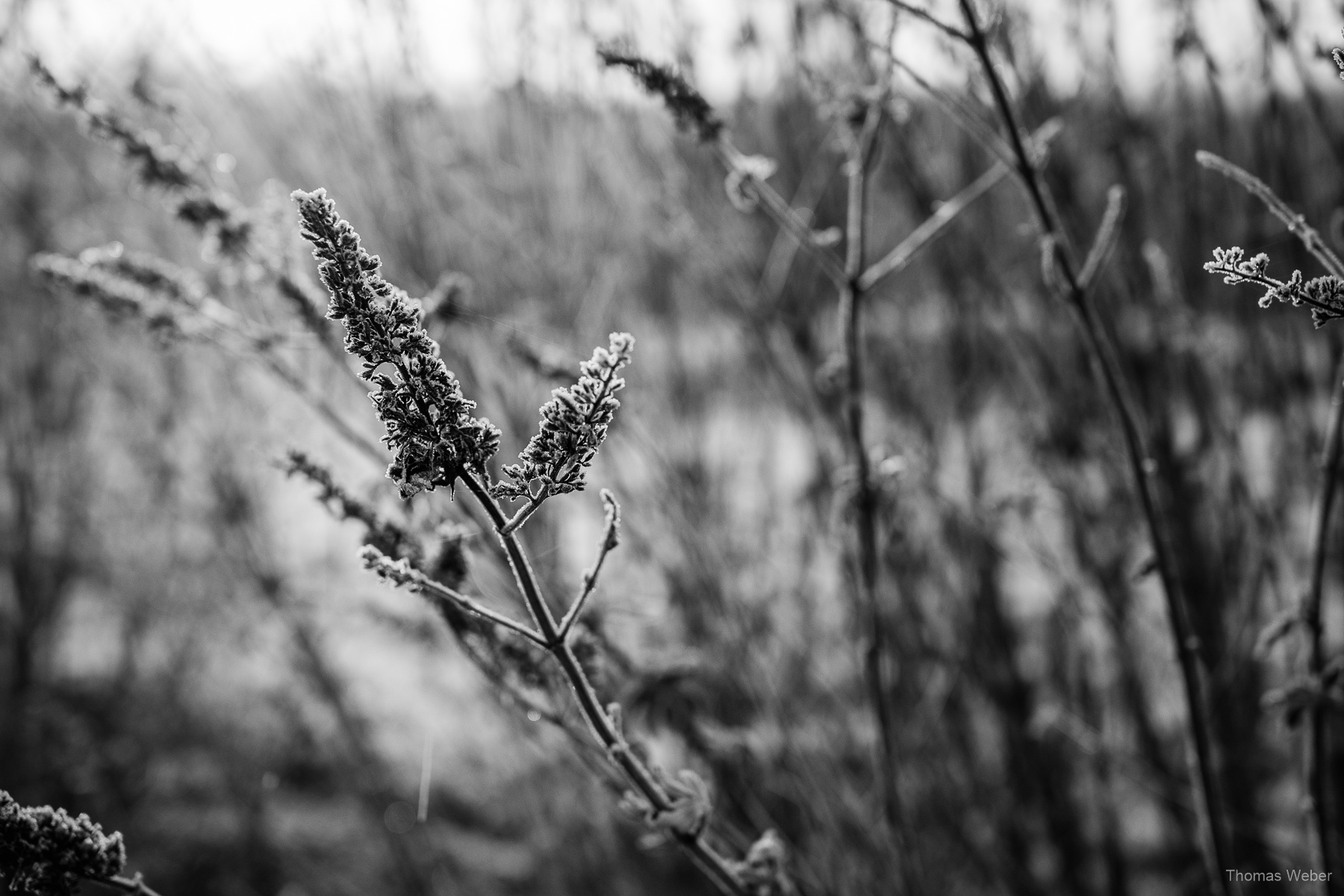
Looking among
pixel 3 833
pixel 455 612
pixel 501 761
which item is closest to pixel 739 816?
pixel 455 612

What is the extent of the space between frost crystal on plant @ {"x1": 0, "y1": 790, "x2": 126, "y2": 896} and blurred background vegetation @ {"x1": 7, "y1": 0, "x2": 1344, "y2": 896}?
0.59 metres

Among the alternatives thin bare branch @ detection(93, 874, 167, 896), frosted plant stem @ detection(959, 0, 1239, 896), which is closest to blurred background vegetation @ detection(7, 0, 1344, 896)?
frosted plant stem @ detection(959, 0, 1239, 896)

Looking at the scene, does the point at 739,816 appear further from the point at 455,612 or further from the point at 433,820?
the point at 433,820

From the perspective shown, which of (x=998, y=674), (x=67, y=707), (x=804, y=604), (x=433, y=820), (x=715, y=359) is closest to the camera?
(x=998, y=674)

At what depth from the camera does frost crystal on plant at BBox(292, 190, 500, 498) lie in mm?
710

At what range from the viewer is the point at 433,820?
464 cm

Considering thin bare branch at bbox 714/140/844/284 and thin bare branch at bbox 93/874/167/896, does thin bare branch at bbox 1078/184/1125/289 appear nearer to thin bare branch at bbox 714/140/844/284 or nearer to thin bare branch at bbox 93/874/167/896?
thin bare branch at bbox 714/140/844/284

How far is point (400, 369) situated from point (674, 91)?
0.75m

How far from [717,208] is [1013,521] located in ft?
5.22

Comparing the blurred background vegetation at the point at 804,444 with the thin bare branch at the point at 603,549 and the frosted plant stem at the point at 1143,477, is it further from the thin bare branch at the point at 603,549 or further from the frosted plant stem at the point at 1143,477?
the thin bare branch at the point at 603,549

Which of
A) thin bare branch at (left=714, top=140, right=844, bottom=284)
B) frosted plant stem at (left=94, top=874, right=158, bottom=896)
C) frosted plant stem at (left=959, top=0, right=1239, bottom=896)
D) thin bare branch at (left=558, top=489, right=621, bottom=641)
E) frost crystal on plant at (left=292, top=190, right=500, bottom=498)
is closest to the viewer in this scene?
frost crystal on plant at (left=292, top=190, right=500, bottom=498)

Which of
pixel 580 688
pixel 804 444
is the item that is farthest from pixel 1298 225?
pixel 804 444

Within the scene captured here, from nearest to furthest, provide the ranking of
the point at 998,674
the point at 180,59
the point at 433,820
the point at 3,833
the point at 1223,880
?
the point at 3,833 → the point at 1223,880 → the point at 180,59 → the point at 998,674 → the point at 433,820

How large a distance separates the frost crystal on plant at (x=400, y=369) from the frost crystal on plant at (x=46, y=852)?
50 cm
